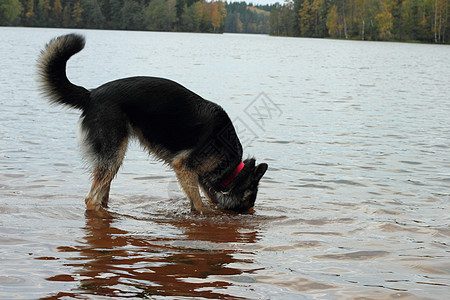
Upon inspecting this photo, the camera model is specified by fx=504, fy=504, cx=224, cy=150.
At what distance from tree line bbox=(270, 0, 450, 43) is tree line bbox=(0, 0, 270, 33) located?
110 ft

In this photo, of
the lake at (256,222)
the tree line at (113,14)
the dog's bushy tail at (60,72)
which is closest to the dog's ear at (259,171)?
the lake at (256,222)

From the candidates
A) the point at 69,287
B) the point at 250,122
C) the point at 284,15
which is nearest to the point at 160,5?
the point at 284,15

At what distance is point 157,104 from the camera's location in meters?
6.24

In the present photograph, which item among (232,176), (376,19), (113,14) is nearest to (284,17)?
(113,14)

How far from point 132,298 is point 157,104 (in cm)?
304

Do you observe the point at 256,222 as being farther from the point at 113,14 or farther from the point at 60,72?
the point at 113,14

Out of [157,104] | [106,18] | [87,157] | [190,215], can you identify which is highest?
[106,18]

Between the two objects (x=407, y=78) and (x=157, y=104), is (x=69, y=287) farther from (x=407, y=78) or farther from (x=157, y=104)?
(x=407, y=78)

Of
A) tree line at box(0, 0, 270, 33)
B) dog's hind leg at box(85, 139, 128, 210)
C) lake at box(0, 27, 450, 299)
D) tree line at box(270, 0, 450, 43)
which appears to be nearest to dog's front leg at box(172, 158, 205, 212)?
lake at box(0, 27, 450, 299)

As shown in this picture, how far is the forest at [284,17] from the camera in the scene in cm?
10300

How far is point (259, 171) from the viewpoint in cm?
675

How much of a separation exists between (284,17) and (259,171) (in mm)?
169677

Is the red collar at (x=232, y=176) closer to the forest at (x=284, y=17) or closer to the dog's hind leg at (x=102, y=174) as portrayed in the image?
the dog's hind leg at (x=102, y=174)

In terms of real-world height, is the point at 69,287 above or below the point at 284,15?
below
